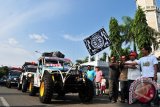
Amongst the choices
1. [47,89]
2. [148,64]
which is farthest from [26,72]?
[148,64]

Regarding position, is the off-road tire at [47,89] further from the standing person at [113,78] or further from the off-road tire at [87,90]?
the standing person at [113,78]

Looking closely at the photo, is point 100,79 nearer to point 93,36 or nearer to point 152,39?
point 93,36

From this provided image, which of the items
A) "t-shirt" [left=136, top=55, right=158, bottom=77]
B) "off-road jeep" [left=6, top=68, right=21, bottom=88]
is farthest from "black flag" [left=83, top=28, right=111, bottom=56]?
"t-shirt" [left=136, top=55, right=158, bottom=77]

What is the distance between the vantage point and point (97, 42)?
23.3 meters

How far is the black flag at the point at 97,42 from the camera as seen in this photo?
2272 cm

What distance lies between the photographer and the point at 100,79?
18.2 meters

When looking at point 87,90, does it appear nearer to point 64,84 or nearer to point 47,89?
point 64,84

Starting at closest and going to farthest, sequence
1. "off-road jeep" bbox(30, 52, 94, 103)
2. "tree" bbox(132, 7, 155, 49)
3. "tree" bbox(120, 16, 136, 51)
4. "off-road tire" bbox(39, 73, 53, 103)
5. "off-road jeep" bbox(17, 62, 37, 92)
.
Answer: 1. "off-road tire" bbox(39, 73, 53, 103)
2. "off-road jeep" bbox(30, 52, 94, 103)
3. "off-road jeep" bbox(17, 62, 37, 92)
4. "tree" bbox(132, 7, 155, 49)
5. "tree" bbox(120, 16, 136, 51)

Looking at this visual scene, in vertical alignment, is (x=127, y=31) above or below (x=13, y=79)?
above

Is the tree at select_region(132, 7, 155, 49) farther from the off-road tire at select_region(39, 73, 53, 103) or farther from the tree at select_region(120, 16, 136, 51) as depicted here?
the off-road tire at select_region(39, 73, 53, 103)

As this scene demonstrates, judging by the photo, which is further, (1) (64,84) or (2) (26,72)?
(2) (26,72)

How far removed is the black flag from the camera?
22719 millimetres

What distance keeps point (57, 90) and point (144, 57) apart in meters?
5.70

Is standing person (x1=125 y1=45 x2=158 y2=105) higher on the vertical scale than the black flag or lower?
lower
